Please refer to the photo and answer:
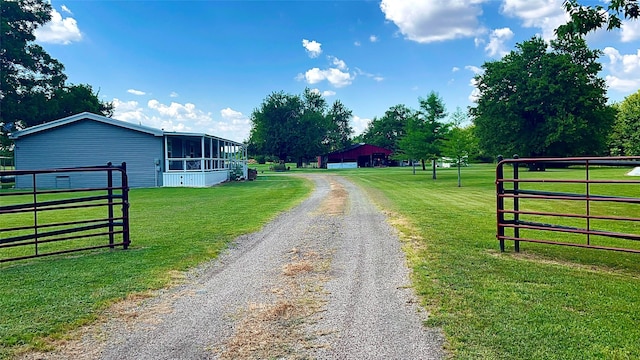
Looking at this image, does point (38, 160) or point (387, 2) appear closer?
point (387, 2)

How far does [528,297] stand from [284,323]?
2.58m

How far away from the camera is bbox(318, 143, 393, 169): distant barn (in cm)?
6231

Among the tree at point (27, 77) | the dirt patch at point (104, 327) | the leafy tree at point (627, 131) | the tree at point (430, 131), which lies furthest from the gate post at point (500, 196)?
the leafy tree at point (627, 131)

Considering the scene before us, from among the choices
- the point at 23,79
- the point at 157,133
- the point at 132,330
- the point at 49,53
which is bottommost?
the point at 132,330

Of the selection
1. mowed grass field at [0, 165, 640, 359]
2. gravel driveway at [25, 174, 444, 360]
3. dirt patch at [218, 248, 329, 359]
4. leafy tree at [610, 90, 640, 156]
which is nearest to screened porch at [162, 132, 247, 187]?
mowed grass field at [0, 165, 640, 359]

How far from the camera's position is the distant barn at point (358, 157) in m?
62.3

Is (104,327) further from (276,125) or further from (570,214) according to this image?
(276,125)

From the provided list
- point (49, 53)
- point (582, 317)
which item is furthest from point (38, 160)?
point (582, 317)

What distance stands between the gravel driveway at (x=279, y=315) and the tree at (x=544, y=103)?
37.3 m

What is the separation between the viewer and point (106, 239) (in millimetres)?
7844

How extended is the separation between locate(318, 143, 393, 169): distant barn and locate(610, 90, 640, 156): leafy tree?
1219 inches

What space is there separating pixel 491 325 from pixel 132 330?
320 cm

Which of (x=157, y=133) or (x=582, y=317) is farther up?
(x=157, y=133)

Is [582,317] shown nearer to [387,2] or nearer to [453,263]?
[453,263]
